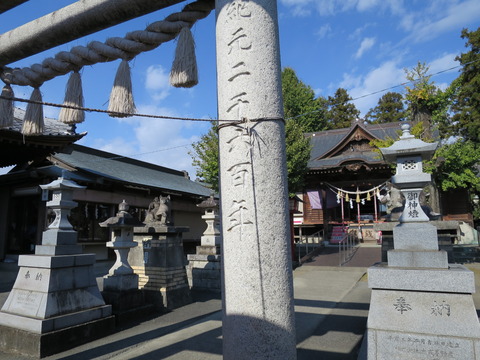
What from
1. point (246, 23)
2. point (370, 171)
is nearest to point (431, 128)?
point (370, 171)

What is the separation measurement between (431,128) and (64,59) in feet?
42.9

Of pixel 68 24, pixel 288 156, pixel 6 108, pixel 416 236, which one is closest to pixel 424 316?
pixel 416 236

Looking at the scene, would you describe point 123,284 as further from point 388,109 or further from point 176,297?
point 388,109

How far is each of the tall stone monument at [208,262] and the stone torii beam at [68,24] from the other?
6815mm

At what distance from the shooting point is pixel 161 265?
7.52 metres

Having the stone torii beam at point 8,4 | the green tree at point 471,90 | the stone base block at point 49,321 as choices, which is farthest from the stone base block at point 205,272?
the green tree at point 471,90

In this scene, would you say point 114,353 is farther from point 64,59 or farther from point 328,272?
point 328,272

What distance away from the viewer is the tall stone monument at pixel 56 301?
4.62m

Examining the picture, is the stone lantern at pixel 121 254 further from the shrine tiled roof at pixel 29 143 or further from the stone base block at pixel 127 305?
the shrine tiled roof at pixel 29 143

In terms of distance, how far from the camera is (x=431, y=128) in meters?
12.6

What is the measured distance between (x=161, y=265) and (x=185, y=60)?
18.9ft

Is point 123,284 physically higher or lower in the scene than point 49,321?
higher

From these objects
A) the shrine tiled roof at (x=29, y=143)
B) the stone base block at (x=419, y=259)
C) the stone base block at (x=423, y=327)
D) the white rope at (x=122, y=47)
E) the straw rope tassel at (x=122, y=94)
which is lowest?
the stone base block at (x=423, y=327)

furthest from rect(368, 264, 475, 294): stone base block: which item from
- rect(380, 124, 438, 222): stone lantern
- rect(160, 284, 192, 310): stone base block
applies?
rect(160, 284, 192, 310): stone base block
